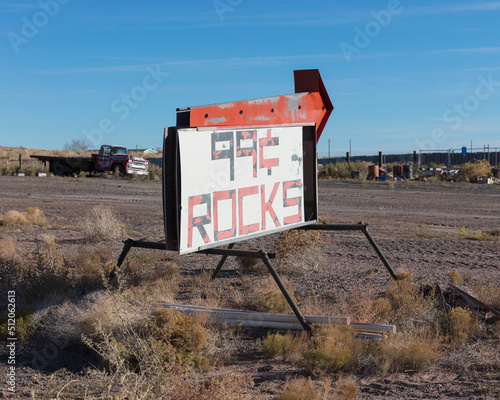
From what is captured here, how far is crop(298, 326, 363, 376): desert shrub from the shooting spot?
18.9 feet

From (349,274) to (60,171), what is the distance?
1658 inches

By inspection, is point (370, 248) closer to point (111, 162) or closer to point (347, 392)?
point (347, 392)

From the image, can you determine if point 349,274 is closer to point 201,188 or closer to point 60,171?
point 201,188

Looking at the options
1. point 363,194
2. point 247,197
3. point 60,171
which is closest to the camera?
point 247,197

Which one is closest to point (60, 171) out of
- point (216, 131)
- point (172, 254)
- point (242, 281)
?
point (172, 254)

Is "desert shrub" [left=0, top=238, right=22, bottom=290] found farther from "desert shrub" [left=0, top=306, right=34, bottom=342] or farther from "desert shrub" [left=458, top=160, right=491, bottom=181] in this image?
"desert shrub" [left=458, top=160, right=491, bottom=181]

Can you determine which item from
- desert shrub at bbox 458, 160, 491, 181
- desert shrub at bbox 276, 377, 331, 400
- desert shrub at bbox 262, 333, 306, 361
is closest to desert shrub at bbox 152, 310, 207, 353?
desert shrub at bbox 262, 333, 306, 361

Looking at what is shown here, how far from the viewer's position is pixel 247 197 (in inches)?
258

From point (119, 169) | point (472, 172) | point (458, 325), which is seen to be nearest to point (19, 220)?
point (458, 325)

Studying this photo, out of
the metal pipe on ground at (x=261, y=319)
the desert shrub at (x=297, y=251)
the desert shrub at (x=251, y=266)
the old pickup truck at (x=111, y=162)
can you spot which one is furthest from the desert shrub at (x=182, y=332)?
the old pickup truck at (x=111, y=162)

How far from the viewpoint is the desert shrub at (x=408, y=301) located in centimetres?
749

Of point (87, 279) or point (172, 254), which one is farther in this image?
point (172, 254)

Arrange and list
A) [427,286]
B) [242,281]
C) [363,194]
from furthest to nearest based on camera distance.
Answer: [363,194], [242,281], [427,286]

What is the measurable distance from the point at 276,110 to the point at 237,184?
127 centimetres
